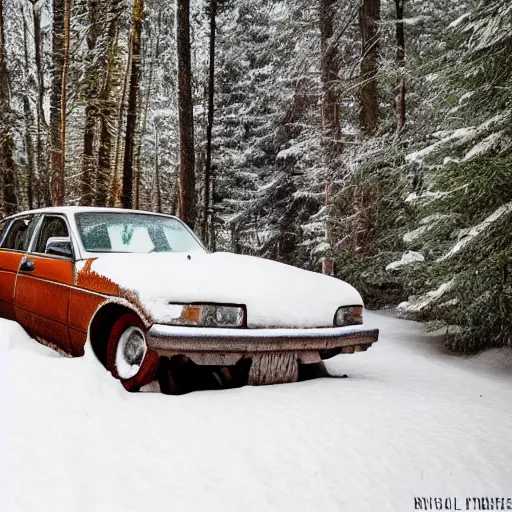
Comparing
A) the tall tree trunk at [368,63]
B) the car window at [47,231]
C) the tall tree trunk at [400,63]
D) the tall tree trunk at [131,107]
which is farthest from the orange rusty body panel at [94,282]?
the tall tree trunk at [131,107]

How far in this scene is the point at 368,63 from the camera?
32.9ft

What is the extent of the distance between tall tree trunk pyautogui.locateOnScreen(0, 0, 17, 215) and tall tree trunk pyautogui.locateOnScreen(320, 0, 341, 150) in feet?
31.3

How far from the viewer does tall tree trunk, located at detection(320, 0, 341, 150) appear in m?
11.9

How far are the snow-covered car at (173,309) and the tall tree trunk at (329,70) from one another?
8.48 meters

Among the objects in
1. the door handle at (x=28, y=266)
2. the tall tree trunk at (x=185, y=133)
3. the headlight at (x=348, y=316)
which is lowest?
the headlight at (x=348, y=316)

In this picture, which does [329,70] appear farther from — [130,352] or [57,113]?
[130,352]

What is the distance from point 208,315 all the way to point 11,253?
330cm

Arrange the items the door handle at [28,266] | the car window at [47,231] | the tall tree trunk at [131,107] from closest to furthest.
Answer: the door handle at [28,266] < the car window at [47,231] < the tall tree trunk at [131,107]

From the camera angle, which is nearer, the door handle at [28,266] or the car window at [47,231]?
the door handle at [28,266]

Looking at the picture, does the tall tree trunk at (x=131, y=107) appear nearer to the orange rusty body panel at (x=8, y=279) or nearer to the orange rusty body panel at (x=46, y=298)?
the orange rusty body panel at (x=8, y=279)

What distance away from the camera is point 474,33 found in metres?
5.93

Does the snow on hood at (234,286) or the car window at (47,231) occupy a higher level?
the car window at (47,231)

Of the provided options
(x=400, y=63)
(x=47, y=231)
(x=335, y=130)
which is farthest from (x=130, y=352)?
(x=335, y=130)

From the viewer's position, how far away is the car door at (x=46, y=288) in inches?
165
